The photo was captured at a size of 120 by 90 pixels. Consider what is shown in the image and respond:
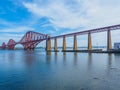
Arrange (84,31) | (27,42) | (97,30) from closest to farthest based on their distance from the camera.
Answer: (97,30) < (84,31) < (27,42)

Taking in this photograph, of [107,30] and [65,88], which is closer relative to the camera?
[65,88]

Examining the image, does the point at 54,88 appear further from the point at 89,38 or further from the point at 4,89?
the point at 89,38

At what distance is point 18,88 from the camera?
1090 centimetres

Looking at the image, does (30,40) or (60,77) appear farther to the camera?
(30,40)

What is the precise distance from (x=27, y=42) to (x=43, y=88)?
129548mm

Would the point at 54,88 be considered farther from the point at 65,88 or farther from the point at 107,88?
the point at 107,88

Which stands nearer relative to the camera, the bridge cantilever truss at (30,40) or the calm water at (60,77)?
the calm water at (60,77)

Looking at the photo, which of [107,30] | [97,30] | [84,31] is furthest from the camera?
[84,31]

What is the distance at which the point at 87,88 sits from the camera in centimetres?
1086

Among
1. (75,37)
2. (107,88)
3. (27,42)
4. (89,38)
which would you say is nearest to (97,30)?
(89,38)

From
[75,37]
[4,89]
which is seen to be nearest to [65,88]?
[4,89]

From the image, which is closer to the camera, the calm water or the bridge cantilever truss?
the calm water

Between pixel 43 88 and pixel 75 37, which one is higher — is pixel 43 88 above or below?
below

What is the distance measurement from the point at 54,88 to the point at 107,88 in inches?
146
